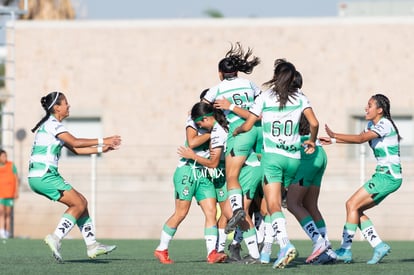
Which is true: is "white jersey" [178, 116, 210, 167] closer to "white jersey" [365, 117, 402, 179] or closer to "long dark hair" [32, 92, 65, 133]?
"long dark hair" [32, 92, 65, 133]

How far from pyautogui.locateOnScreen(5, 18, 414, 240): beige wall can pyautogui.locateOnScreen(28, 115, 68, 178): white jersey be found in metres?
13.6

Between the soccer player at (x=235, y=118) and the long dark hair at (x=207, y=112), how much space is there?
8 centimetres

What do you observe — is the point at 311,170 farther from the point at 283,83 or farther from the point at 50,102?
the point at 50,102

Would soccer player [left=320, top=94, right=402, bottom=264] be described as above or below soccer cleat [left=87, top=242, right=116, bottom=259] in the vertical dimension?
above

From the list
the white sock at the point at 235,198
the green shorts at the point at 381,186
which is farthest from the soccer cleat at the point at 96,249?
the green shorts at the point at 381,186

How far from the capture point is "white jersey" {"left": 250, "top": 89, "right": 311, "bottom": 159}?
39.1 ft

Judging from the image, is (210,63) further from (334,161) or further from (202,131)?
(202,131)

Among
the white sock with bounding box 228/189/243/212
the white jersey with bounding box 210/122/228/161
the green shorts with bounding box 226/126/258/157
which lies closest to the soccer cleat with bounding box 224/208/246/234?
the white sock with bounding box 228/189/243/212

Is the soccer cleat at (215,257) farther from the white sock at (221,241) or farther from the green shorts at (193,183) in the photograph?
the green shorts at (193,183)

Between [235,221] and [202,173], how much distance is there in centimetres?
107

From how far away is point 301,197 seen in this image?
12742mm

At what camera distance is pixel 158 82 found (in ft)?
100.0

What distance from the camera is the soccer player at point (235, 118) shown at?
1262cm

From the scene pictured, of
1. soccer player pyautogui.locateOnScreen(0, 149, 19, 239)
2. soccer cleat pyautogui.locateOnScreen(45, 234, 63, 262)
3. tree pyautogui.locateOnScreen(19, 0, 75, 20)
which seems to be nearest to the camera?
soccer cleat pyautogui.locateOnScreen(45, 234, 63, 262)
